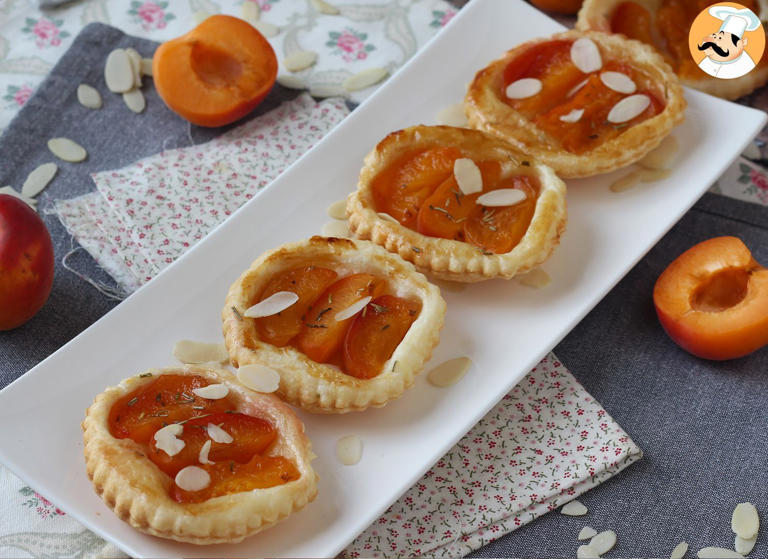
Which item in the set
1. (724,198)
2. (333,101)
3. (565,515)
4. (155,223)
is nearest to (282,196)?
(155,223)

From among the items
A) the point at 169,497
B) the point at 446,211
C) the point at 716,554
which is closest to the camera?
the point at 169,497

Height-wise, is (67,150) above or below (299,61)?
above

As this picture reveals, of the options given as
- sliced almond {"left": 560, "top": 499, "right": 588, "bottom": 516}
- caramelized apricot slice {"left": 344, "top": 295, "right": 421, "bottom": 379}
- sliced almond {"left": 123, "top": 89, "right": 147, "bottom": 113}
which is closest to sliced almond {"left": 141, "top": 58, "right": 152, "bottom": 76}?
sliced almond {"left": 123, "top": 89, "right": 147, "bottom": 113}

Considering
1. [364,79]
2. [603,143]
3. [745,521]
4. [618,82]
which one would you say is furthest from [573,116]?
[745,521]

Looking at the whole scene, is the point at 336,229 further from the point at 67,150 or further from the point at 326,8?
the point at 326,8

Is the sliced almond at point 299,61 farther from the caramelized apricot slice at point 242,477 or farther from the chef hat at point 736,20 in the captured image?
the caramelized apricot slice at point 242,477

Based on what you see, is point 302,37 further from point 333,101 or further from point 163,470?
point 163,470
